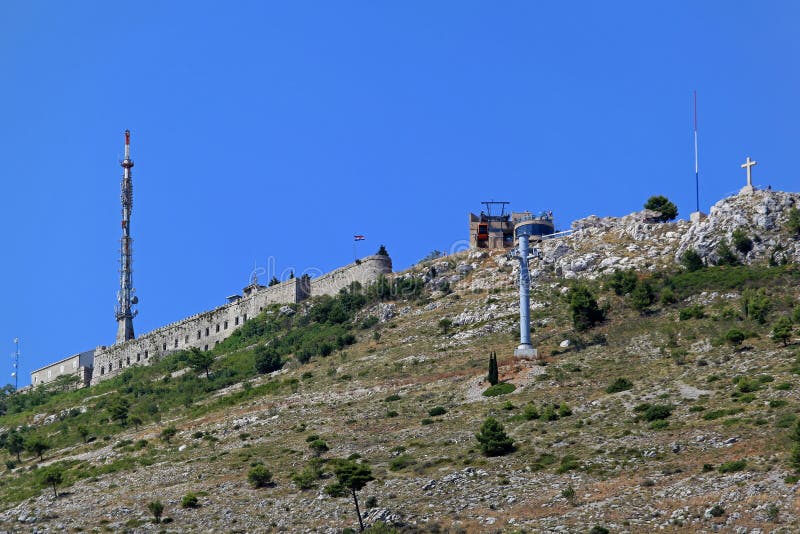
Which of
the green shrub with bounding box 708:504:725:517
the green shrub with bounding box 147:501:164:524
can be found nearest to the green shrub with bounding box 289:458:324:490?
the green shrub with bounding box 147:501:164:524

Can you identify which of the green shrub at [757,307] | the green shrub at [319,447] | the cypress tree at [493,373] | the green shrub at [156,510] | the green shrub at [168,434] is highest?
the green shrub at [757,307]

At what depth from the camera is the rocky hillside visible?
52375 mm

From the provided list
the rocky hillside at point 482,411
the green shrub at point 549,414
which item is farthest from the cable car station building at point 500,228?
the green shrub at point 549,414

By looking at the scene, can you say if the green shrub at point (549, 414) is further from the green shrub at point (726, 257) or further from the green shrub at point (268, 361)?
the green shrub at point (268, 361)

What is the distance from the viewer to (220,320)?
125m

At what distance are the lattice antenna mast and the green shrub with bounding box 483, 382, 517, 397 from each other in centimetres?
7411

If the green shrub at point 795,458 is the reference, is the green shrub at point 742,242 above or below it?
above

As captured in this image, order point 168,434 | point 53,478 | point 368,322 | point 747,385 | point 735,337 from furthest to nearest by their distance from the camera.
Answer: point 368,322, point 168,434, point 735,337, point 53,478, point 747,385

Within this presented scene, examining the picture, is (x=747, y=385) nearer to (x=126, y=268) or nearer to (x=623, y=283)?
(x=623, y=283)

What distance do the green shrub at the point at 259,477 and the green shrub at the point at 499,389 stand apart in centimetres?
1728

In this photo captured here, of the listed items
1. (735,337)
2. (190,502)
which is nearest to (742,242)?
(735,337)

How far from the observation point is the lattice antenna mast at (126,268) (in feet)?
462

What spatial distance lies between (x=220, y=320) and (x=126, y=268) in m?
23.9

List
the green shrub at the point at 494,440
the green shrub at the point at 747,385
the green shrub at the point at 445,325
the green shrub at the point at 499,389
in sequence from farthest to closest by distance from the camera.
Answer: the green shrub at the point at 445,325
the green shrub at the point at 499,389
the green shrub at the point at 747,385
the green shrub at the point at 494,440
